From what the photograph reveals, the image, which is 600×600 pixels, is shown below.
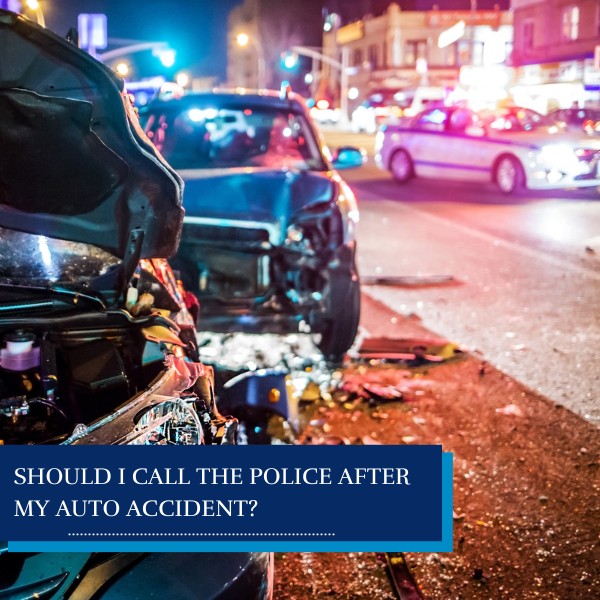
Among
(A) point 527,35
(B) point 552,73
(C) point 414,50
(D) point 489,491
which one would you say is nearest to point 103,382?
(D) point 489,491

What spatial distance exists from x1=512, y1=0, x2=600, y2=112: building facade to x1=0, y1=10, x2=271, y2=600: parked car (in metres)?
29.9

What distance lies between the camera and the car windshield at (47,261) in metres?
2.99

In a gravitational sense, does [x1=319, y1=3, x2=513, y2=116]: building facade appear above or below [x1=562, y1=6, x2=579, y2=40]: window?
above

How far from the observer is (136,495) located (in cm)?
220

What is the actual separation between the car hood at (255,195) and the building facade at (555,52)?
2716 centimetres

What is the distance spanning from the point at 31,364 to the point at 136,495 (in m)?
0.86

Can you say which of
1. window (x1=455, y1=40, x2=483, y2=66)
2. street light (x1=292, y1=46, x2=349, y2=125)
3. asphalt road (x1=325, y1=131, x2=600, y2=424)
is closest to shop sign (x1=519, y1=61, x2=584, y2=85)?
street light (x1=292, y1=46, x2=349, y2=125)

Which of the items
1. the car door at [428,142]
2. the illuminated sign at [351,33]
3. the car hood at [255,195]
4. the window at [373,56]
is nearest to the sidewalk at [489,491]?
the car hood at [255,195]

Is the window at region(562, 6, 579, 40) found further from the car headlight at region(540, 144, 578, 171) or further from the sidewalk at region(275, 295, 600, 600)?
the sidewalk at region(275, 295, 600, 600)

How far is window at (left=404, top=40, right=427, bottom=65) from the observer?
61.5m

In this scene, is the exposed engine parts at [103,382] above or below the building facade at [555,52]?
below

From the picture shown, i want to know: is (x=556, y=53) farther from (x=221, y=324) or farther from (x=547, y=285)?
(x=221, y=324)

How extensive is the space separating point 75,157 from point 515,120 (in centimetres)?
1502

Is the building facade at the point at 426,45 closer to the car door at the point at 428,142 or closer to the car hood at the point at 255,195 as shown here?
the car door at the point at 428,142
